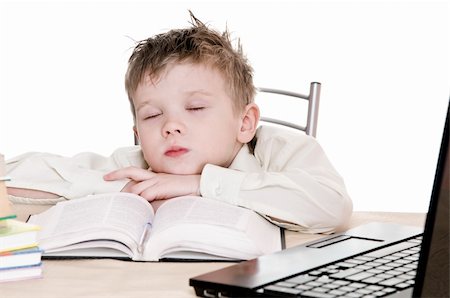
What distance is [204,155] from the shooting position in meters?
1.68

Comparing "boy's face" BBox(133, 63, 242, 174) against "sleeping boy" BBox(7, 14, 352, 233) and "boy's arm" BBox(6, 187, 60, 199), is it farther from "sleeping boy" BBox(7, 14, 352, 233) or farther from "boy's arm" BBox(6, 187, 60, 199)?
"boy's arm" BBox(6, 187, 60, 199)

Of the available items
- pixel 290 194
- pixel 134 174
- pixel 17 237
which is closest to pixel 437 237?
pixel 17 237

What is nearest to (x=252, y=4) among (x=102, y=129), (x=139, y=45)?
(x=102, y=129)

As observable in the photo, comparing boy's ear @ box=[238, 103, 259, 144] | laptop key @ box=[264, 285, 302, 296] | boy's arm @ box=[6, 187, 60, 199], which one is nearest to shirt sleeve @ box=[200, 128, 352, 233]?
boy's ear @ box=[238, 103, 259, 144]

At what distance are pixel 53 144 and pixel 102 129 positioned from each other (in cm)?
26

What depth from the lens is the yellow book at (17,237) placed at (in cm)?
107

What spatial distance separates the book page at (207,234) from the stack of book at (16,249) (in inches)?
7.5

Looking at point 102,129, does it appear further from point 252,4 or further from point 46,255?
point 46,255

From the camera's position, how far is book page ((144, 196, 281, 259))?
1.22 meters

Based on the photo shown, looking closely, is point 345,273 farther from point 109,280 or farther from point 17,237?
point 17,237

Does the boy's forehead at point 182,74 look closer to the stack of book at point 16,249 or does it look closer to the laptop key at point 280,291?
the stack of book at point 16,249

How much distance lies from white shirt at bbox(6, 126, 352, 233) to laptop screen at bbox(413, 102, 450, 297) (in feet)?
2.34

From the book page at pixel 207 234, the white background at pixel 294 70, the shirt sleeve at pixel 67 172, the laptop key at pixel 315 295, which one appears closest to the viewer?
the laptop key at pixel 315 295

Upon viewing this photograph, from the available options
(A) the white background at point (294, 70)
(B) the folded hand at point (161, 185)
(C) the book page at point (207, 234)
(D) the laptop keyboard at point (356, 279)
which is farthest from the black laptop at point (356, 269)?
(A) the white background at point (294, 70)
